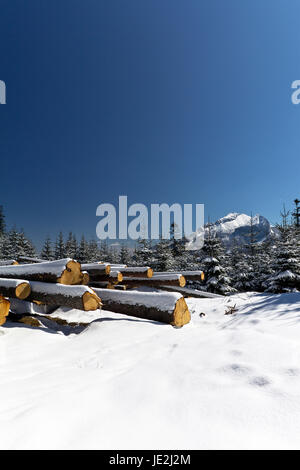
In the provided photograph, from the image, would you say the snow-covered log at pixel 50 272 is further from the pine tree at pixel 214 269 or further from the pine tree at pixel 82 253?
the pine tree at pixel 82 253

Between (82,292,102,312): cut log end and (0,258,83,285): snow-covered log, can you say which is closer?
(82,292,102,312): cut log end

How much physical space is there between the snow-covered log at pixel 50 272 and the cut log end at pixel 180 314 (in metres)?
2.69

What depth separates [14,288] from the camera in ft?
14.4

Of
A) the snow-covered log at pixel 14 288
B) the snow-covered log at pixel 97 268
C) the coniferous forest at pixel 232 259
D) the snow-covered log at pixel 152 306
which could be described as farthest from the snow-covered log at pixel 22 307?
the coniferous forest at pixel 232 259

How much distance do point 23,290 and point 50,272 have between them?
27.0 inches

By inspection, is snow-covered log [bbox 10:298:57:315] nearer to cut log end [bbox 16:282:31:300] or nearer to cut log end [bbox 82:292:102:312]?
cut log end [bbox 16:282:31:300]

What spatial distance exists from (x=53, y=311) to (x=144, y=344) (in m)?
3.89

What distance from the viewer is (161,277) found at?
8227 mm

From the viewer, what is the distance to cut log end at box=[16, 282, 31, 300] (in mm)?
4457

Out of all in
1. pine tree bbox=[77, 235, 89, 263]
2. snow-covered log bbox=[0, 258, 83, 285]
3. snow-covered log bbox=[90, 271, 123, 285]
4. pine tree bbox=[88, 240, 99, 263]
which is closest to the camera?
snow-covered log bbox=[0, 258, 83, 285]

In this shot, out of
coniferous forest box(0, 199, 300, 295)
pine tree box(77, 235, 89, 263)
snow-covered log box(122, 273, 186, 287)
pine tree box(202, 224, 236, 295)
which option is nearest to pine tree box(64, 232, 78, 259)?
coniferous forest box(0, 199, 300, 295)

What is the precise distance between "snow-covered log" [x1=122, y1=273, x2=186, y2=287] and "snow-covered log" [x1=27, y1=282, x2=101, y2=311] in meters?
3.95

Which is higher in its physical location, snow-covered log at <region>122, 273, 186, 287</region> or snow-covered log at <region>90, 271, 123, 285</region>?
snow-covered log at <region>90, 271, 123, 285</region>
